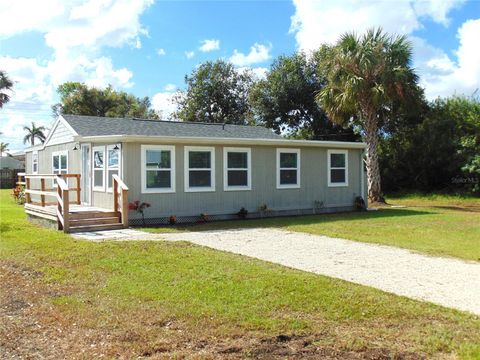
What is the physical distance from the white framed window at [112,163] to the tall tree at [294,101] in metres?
18.2

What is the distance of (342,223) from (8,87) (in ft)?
81.5

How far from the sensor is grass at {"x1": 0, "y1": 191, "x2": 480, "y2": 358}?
4.00 m

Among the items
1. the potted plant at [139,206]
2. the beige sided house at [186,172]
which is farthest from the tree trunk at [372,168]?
the potted plant at [139,206]

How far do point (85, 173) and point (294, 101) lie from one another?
17787mm

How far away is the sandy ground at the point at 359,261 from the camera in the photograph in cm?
585

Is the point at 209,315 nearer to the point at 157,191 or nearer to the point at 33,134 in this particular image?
the point at 157,191

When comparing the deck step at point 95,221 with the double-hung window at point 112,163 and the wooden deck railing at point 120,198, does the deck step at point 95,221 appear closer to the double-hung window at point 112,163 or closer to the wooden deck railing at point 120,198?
the wooden deck railing at point 120,198

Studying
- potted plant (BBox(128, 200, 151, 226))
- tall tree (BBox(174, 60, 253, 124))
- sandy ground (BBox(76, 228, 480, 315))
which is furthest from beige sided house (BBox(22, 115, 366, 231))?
tall tree (BBox(174, 60, 253, 124))

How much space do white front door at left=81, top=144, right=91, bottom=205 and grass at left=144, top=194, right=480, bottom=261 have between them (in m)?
4.01

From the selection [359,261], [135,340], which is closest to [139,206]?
[359,261]

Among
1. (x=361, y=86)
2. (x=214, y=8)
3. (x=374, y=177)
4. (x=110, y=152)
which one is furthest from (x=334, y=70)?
(x=110, y=152)

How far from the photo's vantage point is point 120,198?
→ 1208 cm

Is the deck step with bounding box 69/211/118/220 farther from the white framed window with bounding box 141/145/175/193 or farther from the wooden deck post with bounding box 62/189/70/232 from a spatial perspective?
the white framed window with bounding box 141/145/175/193

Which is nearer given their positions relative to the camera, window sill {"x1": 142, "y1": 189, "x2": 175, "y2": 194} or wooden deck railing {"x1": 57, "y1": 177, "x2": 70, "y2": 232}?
wooden deck railing {"x1": 57, "y1": 177, "x2": 70, "y2": 232}
